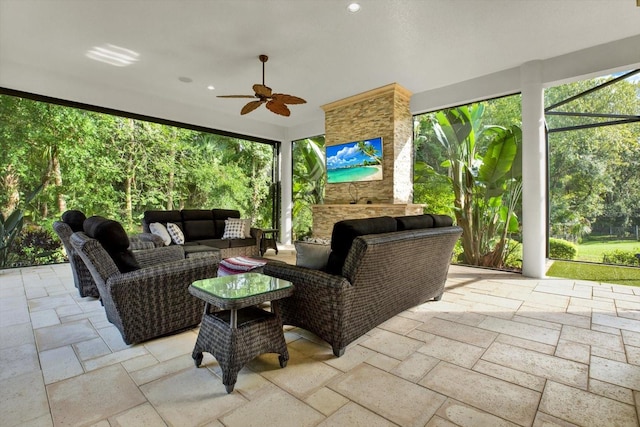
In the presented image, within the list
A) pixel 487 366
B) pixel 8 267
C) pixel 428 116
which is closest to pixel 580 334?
pixel 487 366

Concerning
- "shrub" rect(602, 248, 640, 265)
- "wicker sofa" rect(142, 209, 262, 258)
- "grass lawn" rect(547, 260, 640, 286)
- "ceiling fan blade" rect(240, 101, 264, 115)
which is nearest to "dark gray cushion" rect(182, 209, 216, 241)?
"wicker sofa" rect(142, 209, 262, 258)

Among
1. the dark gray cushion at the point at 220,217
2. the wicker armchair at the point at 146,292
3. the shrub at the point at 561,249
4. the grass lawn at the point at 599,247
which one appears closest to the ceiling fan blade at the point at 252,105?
the dark gray cushion at the point at 220,217

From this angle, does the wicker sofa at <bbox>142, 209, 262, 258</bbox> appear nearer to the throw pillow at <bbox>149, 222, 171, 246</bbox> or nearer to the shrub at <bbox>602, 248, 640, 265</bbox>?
the throw pillow at <bbox>149, 222, 171, 246</bbox>

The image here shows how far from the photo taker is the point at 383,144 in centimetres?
594

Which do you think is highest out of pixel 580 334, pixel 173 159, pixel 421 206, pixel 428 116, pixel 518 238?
pixel 428 116

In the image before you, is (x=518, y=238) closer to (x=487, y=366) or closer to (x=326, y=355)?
(x=487, y=366)

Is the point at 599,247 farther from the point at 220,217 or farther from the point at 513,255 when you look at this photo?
the point at 220,217

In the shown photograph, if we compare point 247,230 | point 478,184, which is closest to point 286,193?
point 247,230

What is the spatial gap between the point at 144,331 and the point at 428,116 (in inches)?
236

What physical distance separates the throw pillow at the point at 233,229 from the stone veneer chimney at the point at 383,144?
5.96 feet

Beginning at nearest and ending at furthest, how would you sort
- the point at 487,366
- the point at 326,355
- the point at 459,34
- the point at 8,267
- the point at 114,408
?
the point at 114,408 < the point at 487,366 < the point at 326,355 < the point at 459,34 < the point at 8,267

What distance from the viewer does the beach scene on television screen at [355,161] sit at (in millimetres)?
6039

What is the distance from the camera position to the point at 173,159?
736 centimetres

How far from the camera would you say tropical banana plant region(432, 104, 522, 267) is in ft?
17.4
